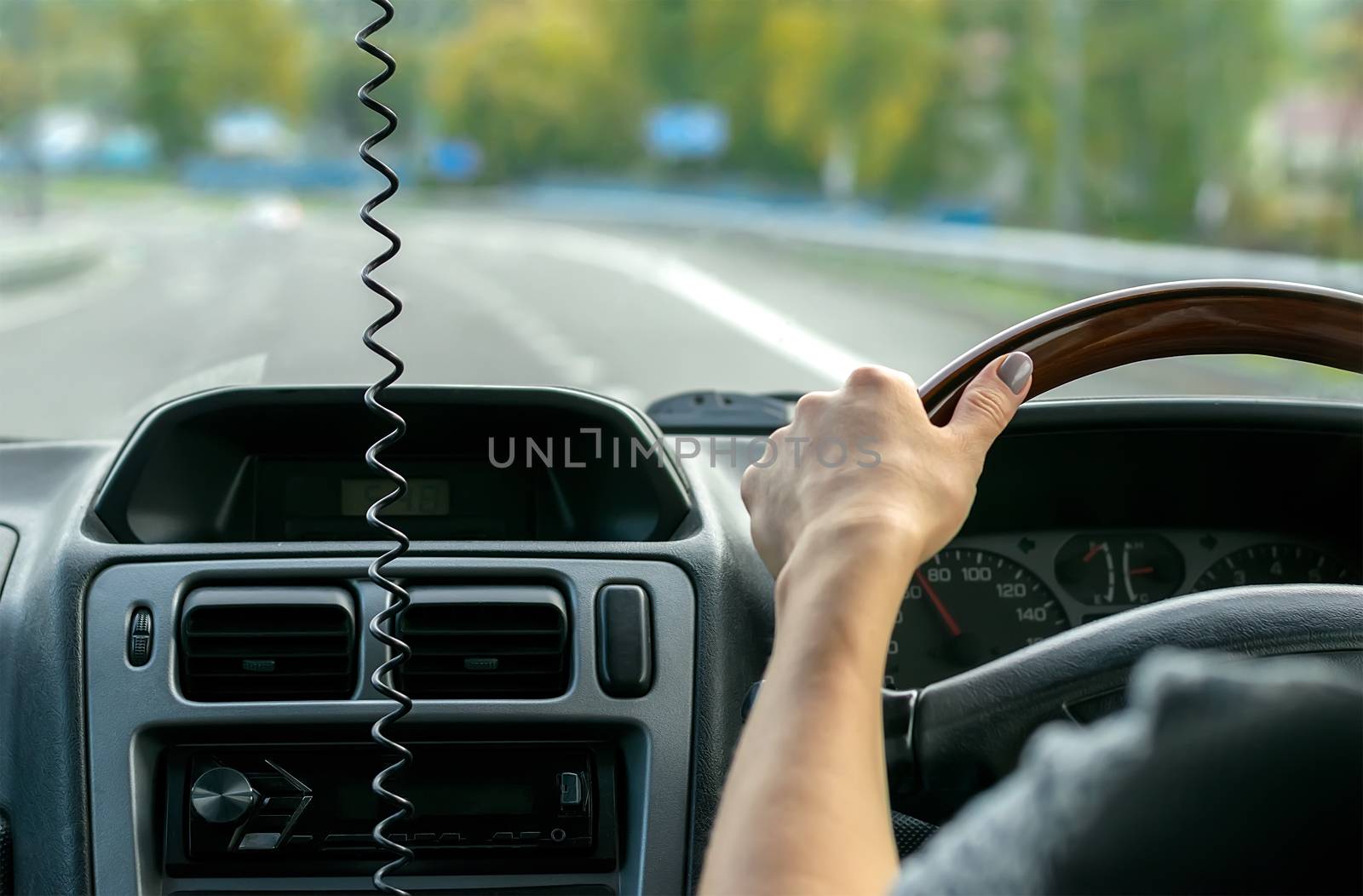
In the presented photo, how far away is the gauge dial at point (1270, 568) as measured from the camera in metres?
3.26

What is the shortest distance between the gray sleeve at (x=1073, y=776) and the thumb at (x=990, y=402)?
0.56 m

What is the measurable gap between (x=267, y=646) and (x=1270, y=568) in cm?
210

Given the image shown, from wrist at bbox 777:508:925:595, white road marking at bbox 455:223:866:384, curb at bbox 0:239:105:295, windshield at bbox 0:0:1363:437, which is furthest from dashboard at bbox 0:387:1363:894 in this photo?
curb at bbox 0:239:105:295

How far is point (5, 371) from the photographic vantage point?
534 cm

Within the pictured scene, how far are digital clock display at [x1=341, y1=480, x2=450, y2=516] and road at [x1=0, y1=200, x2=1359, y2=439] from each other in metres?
0.26

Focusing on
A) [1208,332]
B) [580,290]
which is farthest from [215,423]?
[580,290]

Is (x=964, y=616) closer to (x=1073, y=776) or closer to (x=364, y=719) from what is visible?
(x=364, y=719)

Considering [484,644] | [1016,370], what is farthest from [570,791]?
[1016,370]

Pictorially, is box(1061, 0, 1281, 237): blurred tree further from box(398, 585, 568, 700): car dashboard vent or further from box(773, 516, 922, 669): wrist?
box(773, 516, 922, 669): wrist

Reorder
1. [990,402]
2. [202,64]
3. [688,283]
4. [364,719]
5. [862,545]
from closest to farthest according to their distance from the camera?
1. [862,545]
2. [990,402]
3. [364,719]
4. [202,64]
5. [688,283]

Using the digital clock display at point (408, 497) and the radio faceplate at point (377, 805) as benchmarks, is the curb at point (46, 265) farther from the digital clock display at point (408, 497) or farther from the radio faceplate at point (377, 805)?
the radio faceplate at point (377, 805)

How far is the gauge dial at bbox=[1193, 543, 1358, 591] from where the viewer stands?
10.7 feet

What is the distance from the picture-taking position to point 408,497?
3.29m

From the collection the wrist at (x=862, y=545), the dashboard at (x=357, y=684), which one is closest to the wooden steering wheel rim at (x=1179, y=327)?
the wrist at (x=862, y=545)
